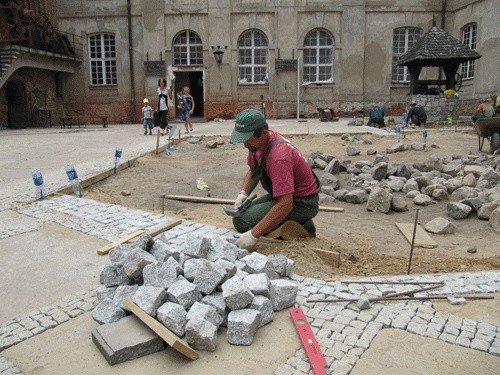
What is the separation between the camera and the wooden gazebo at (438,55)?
17.7 metres

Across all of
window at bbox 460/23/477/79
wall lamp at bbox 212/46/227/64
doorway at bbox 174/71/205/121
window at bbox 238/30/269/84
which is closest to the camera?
window at bbox 460/23/477/79

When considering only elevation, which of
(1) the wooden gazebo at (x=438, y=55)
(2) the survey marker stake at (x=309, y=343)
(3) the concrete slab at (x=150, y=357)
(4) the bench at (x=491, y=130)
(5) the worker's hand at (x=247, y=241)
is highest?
(1) the wooden gazebo at (x=438, y=55)

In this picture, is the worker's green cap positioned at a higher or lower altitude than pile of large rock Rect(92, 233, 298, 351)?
higher

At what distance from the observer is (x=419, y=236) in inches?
252

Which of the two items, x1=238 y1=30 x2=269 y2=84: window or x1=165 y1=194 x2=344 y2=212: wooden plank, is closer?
x1=165 y1=194 x2=344 y2=212: wooden plank

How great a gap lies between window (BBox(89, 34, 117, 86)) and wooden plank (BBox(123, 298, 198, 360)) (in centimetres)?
2397

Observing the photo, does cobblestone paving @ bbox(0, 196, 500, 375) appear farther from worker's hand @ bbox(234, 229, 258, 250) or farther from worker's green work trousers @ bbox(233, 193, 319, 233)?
worker's green work trousers @ bbox(233, 193, 319, 233)

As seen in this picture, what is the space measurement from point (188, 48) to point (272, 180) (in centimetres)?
2161

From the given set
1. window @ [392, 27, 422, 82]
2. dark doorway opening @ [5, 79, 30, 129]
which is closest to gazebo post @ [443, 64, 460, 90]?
window @ [392, 27, 422, 82]

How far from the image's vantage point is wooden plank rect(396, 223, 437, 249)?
6059 mm

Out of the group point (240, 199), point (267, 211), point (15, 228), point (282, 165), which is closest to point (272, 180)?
point (282, 165)

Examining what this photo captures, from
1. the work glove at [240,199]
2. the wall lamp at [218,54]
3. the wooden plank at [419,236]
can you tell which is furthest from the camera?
the wall lamp at [218,54]

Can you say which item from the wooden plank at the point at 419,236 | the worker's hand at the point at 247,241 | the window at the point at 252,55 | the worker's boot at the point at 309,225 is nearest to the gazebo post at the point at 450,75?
the window at the point at 252,55

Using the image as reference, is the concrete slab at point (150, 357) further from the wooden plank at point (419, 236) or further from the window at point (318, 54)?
the window at point (318, 54)
